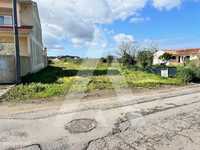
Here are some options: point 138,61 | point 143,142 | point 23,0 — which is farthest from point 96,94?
point 138,61

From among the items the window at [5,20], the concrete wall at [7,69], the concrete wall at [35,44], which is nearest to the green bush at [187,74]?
the concrete wall at [35,44]

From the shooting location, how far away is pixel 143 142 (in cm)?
496

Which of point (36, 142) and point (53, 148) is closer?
point (53, 148)

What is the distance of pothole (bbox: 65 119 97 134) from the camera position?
5698mm

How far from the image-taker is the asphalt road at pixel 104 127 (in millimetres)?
4824

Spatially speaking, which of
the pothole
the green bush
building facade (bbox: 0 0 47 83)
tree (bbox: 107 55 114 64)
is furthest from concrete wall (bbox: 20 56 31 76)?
tree (bbox: 107 55 114 64)

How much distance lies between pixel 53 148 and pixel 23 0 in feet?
58.2

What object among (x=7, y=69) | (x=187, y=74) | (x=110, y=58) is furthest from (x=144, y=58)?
(x=7, y=69)

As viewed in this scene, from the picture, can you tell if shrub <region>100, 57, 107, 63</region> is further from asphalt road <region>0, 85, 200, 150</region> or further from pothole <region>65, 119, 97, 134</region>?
pothole <region>65, 119, 97, 134</region>

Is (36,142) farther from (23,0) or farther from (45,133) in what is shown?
(23,0)

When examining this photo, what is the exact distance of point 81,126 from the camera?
6.02 meters

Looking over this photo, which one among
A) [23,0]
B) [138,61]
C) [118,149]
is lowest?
[118,149]

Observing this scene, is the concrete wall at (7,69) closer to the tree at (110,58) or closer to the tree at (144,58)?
the tree at (144,58)

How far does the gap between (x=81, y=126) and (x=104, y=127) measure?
0.63 m
